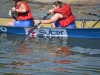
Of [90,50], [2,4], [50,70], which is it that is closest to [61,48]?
[90,50]

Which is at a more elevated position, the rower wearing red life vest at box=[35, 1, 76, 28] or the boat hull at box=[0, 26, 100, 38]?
the rower wearing red life vest at box=[35, 1, 76, 28]

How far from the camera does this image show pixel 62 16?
13.6 m

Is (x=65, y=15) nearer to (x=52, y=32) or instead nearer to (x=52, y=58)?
(x=52, y=32)

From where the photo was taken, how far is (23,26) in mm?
14023

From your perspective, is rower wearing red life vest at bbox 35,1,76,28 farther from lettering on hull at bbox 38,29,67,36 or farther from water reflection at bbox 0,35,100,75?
water reflection at bbox 0,35,100,75

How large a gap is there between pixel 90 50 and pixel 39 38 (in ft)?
9.00

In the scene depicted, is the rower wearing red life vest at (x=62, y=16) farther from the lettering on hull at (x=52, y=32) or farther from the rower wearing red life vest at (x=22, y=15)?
the rower wearing red life vest at (x=22, y=15)

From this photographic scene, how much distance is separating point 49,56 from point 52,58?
0.29 meters

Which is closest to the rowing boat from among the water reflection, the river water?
the river water

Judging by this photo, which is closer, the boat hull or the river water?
the river water

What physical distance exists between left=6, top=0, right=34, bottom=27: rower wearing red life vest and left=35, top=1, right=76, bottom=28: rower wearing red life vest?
0.92m

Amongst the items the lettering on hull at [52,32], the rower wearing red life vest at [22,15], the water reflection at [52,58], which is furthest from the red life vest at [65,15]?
the rower wearing red life vest at [22,15]

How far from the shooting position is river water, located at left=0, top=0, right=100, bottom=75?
29.7 feet

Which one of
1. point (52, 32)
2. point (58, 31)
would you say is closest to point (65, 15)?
point (58, 31)
